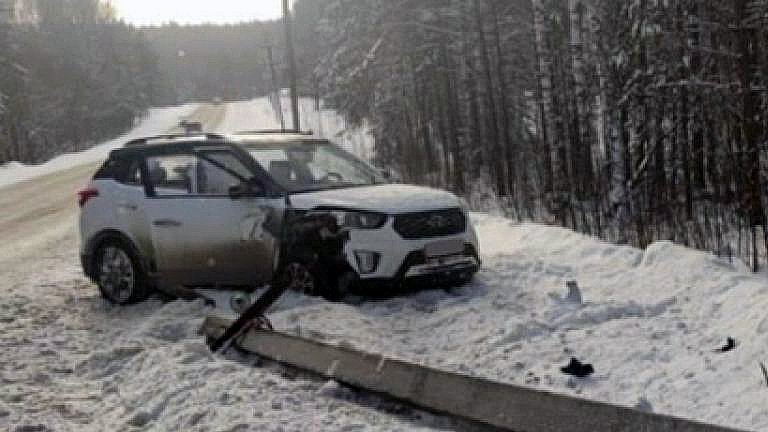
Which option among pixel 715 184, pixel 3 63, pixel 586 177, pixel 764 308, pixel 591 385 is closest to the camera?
pixel 591 385

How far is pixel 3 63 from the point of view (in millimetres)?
49031

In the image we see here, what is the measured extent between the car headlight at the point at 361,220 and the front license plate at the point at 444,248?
507 millimetres

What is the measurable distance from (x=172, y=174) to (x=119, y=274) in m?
1.18

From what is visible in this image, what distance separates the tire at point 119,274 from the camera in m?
8.20

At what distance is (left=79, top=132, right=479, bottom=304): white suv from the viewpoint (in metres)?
7.35

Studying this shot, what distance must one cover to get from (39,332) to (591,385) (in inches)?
197

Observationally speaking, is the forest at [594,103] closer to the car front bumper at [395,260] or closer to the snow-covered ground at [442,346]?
the snow-covered ground at [442,346]

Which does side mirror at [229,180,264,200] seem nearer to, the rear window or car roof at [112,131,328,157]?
car roof at [112,131,328,157]

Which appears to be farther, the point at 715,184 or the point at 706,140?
the point at 706,140

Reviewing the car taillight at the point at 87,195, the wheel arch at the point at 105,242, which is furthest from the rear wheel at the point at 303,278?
the car taillight at the point at 87,195

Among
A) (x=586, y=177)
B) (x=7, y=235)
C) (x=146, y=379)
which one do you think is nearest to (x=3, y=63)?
(x=7, y=235)

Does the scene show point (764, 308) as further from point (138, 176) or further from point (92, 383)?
point (138, 176)

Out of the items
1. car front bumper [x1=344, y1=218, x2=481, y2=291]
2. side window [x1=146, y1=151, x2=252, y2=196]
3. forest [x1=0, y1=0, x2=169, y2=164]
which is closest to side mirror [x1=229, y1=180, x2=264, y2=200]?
side window [x1=146, y1=151, x2=252, y2=196]

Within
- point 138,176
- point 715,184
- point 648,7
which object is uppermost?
point 648,7
